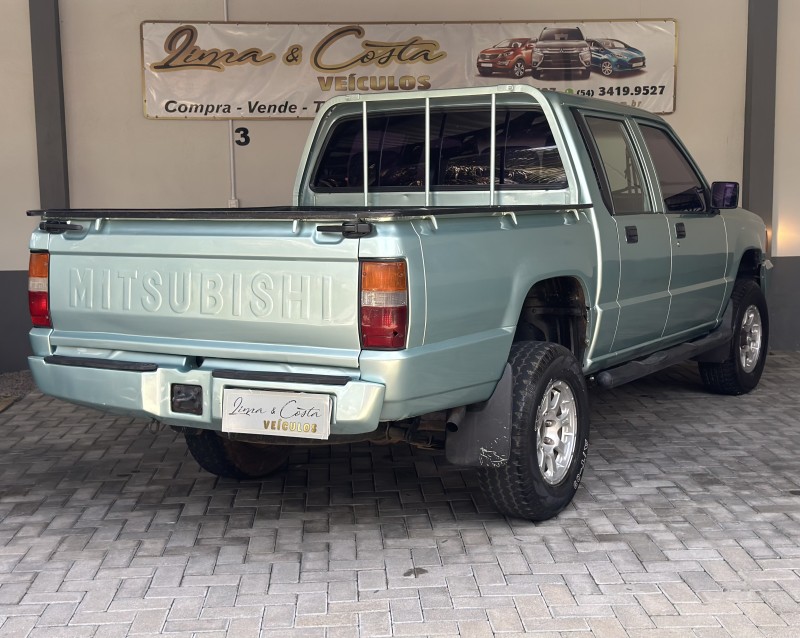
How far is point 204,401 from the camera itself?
3.96 meters

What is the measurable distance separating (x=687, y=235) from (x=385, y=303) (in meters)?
2.88

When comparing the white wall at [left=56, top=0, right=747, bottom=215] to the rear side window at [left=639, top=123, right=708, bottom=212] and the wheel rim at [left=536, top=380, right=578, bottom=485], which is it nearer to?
the rear side window at [left=639, top=123, right=708, bottom=212]

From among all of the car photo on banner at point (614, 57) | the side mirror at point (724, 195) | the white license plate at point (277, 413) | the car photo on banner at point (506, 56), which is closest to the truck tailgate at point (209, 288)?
the white license plate at point (277, 413)

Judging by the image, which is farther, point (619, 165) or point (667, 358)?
point (667, 358)

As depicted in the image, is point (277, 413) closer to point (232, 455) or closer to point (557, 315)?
point (232, 455)

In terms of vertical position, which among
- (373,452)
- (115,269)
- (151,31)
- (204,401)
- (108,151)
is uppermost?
(151,31)

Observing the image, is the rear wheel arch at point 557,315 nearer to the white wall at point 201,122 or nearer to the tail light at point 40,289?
the tail light at point 40,289

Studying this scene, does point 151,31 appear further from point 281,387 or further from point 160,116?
point 281,387

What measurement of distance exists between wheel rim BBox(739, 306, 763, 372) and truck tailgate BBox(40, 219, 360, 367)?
422 cm

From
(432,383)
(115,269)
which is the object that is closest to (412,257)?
(432,383)

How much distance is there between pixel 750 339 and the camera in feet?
23.7

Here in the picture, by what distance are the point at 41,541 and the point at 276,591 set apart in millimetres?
1225

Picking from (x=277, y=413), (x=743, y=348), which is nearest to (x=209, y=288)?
(x=277, y=413)

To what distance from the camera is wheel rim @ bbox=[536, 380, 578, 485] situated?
14.8 feet
